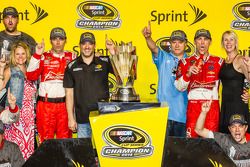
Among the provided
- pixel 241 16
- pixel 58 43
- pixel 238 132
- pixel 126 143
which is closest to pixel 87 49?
pixel 58 43

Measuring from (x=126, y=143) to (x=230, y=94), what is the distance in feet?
6.69

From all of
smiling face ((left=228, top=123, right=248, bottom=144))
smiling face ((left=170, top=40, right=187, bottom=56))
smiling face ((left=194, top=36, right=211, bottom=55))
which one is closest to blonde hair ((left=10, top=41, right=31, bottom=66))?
smiling face ((left=170, top=40, right=187, bottom=56))

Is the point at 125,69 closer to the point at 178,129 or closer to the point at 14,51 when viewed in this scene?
the point at 178,129

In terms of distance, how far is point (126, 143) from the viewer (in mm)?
3131

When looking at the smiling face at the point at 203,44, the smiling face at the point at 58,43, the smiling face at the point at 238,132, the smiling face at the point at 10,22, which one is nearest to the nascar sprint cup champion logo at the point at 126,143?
the smiling face at the point at 238,132

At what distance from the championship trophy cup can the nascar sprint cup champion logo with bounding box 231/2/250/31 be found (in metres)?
2.96

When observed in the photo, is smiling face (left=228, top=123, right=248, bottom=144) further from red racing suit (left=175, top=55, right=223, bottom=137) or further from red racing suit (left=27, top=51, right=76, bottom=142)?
red racing suit (left=27, top=51, right=76, bottom=142)

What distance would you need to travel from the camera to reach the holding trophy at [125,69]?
3598 millimetres

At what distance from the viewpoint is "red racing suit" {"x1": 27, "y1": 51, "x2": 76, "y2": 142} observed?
16.9ft

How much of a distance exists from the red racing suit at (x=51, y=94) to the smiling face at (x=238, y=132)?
171cm

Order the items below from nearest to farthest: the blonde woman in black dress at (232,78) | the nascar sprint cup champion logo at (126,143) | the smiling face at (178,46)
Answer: the nascar sprint cup champion logo at (126,143), the blonde woman in black dress at (232,78), the smiling face at (178,46)

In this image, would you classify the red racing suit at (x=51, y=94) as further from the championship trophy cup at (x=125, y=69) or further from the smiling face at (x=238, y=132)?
the smiling face at (x=238, y=132)

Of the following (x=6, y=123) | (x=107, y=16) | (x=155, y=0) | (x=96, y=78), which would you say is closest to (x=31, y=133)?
(x=6, y=123)

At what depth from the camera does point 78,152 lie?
3125mm
